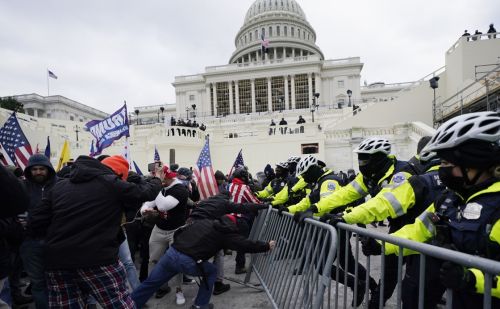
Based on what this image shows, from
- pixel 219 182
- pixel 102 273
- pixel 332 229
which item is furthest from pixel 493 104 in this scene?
pixel 102 273

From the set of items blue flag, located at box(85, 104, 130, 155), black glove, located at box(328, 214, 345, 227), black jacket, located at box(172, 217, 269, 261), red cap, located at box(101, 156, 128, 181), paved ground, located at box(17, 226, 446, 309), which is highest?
blue flag, located at box(85, 104, 130, 155)

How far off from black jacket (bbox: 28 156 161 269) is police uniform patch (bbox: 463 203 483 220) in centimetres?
253

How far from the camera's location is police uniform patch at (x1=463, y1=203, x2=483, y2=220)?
1.80m

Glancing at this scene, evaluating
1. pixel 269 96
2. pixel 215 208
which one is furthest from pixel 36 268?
pixel 269 96

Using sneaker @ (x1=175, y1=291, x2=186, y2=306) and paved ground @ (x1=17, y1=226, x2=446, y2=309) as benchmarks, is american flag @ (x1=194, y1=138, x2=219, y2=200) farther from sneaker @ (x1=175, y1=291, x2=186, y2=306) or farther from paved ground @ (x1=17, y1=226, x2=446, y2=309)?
sneaker @ (x1=175, y1=291, x2=186, y2=306)

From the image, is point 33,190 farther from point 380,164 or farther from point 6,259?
point 380,164

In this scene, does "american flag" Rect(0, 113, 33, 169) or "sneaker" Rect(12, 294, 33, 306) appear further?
"american flag" Rect(0, 113, 33, 169)

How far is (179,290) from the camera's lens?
4434 mm

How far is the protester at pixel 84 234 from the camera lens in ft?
8.75

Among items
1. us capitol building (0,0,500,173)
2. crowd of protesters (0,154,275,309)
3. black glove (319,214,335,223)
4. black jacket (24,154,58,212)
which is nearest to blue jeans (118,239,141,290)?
crowd of protesters (0,154,275,309)

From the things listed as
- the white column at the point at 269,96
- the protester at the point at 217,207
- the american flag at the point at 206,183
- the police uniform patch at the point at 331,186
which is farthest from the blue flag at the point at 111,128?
the white column at the point at 269,96

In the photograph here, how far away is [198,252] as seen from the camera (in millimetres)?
3676

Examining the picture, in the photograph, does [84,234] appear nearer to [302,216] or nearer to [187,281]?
[302,216]

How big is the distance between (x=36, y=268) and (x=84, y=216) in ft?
5.43
